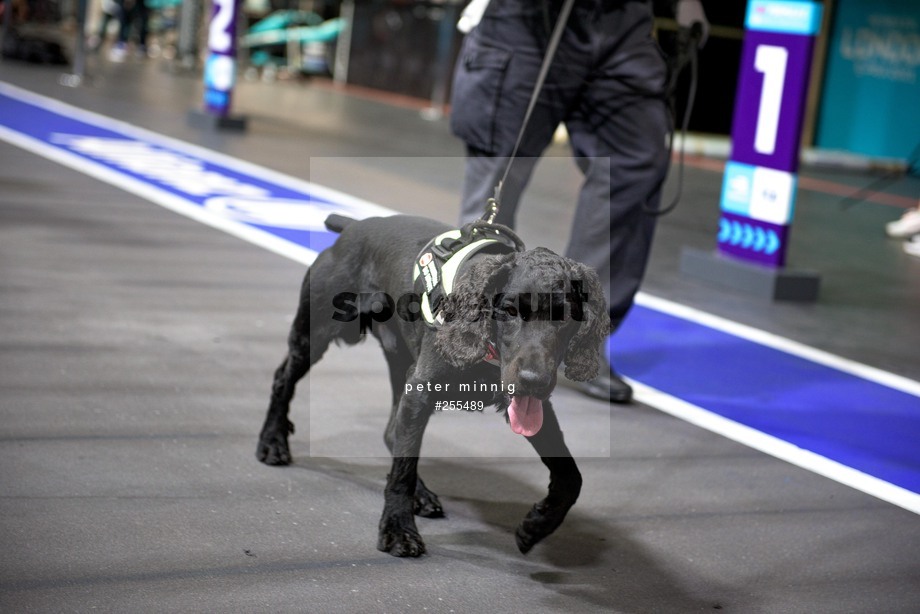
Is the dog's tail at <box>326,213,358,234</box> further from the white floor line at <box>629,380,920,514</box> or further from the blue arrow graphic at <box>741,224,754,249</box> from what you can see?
the blue arrow graphic at <box>741,224,754,249</box>

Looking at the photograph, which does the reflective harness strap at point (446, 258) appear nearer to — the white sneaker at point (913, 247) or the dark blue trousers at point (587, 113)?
the dark blue trousers at point (587, 113)

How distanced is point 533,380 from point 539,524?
0.60m

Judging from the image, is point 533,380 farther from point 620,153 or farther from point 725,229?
point 725,229

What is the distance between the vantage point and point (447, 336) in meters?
2.28

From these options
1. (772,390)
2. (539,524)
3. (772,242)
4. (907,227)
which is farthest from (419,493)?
(907,227)

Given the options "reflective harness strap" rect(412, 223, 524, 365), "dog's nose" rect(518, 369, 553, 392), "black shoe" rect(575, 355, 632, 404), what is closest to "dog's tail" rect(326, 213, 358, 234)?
"reflective harness strap" rect(412, 223, 524, 365)

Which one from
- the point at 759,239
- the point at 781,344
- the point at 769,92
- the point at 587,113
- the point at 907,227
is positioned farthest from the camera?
the point at 907,227

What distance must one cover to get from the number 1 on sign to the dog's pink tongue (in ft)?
14.9

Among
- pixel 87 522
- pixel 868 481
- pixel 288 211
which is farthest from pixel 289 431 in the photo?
pixel 288 211

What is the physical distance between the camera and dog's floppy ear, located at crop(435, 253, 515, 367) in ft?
7.29

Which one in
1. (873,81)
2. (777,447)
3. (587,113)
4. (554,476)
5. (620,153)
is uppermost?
(873,81)

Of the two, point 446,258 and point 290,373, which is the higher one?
point 446,258

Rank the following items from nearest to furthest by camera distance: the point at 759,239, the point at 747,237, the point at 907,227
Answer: the point at 759,239 → the point at 747,237 → the point at 907,227

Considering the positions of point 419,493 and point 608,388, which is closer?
point 419,493
